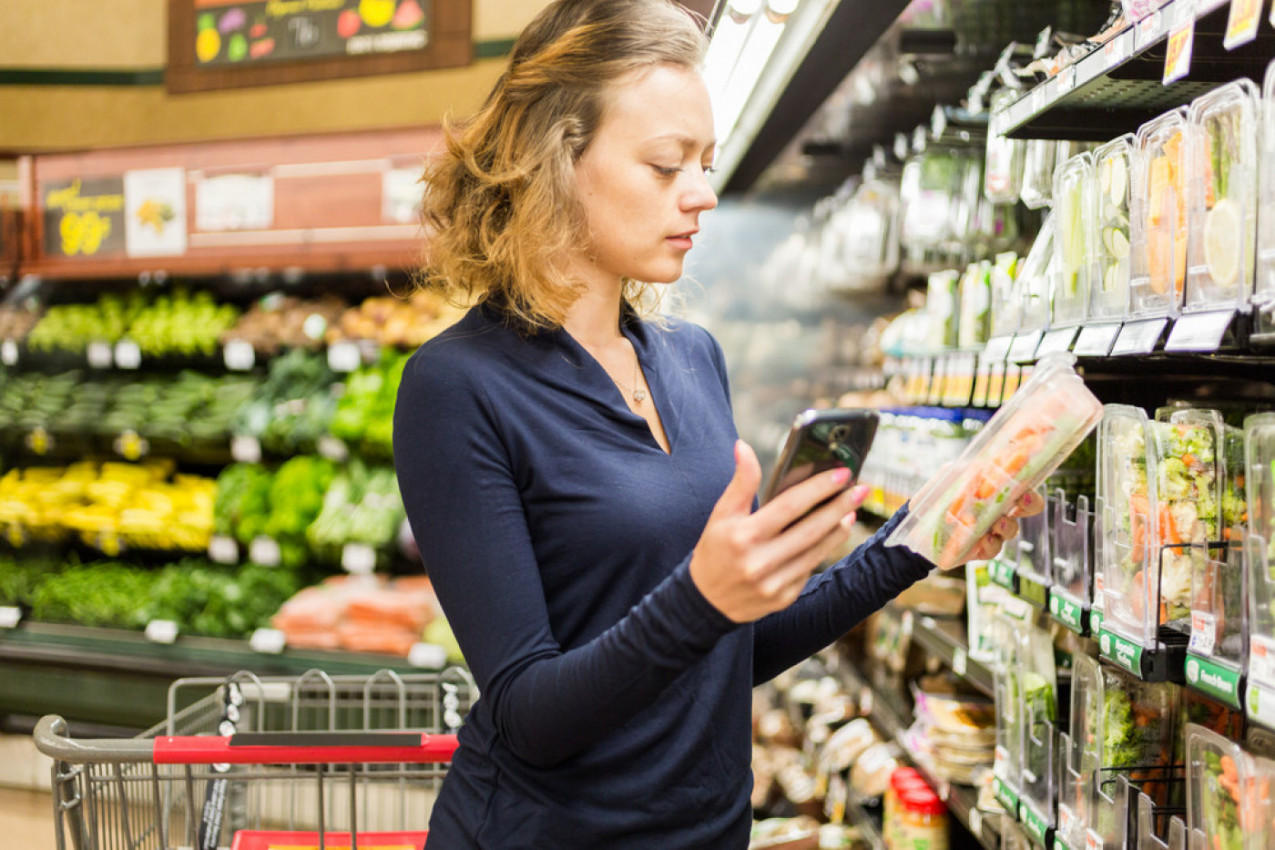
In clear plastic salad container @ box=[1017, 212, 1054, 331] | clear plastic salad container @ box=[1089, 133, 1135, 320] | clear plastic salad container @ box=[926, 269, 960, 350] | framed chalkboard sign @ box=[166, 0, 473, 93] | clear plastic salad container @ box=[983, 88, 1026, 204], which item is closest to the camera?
clear plastic salad container @ box=[1089, 133, 1135, 320]

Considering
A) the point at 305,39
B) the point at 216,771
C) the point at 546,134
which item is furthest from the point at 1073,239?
the point at 305,39

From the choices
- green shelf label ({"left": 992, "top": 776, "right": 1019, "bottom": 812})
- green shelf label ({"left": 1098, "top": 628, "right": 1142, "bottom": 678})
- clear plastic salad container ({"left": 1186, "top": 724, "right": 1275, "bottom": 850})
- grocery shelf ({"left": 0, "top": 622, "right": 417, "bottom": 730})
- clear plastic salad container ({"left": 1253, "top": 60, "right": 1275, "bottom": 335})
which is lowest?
grocery shelf ({"left": 0, "top": 622, "right": 417, "bottom": 730})

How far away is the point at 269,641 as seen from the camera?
3.82 metres

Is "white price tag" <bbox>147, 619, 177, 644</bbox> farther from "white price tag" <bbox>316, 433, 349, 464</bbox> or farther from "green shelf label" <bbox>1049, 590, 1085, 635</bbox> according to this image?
"green shelf label" <bbox>1049, 590, 1085, 635</bbox>

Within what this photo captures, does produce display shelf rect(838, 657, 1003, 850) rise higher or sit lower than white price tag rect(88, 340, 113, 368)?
lower

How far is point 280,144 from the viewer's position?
13.0 ft

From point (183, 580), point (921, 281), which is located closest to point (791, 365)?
point (921, 281)

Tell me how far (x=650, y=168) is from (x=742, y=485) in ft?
1.63

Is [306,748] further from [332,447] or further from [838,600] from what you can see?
[332,447]

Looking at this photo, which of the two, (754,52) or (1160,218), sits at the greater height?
(754,52)

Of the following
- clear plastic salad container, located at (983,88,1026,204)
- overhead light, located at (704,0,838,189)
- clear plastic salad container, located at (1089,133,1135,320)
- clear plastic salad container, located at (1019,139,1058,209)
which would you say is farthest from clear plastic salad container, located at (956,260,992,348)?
clear plastic salad container, located at (1089,133,1135,320)

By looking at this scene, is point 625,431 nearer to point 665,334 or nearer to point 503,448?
point 503,448

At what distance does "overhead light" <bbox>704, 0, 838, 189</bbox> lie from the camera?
2.06 metres

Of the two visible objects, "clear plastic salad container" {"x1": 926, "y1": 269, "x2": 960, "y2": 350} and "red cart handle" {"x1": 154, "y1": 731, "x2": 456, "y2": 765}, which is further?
"clear plastic salad container" {"x1": 926, "y1": 269, "x2": 960, "y2": 350}
